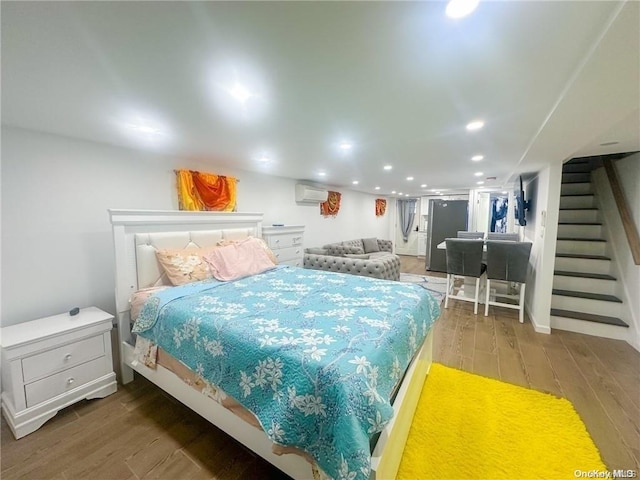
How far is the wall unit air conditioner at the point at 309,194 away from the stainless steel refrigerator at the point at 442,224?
321 centimetres

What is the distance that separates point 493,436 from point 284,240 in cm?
312

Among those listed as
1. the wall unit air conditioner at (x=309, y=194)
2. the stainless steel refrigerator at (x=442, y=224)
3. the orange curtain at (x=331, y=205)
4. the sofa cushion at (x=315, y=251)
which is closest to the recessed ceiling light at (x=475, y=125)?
the wall unit air conditioner at (x=309, y=194)

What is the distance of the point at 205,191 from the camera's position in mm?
3115

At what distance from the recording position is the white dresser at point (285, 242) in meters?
3.70

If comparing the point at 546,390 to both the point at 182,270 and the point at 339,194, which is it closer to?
the point at 182,270

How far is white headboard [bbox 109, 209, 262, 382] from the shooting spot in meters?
2.15

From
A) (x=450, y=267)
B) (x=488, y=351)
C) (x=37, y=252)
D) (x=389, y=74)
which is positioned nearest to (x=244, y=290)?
(x=37, y=252)

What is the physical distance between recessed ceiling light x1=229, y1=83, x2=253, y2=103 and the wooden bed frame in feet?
4.81

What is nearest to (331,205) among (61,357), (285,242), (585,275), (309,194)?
(309,194)

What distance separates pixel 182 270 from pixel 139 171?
119 centimetres

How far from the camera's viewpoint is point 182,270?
7.68ft

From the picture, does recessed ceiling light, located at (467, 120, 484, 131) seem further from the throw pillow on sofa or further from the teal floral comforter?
the throw pillow on sofa

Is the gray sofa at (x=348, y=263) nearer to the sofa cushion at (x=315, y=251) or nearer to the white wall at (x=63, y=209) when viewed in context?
the sofa cushion at (x=315, y=251)

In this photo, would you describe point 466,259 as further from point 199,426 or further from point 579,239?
→ point 199,426
